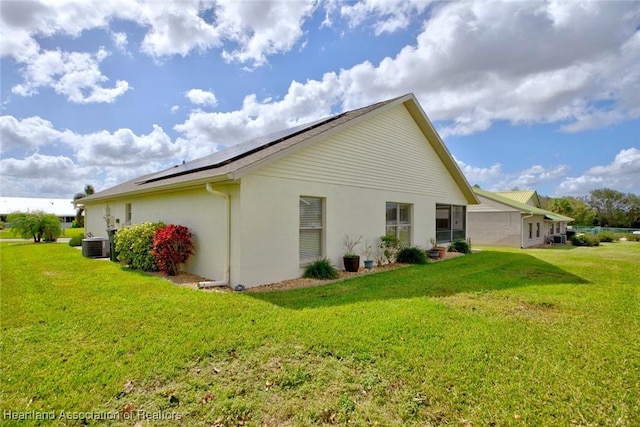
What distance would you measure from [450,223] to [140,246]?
12908mm

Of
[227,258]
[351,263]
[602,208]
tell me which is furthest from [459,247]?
[602,208]

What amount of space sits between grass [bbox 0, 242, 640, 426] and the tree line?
49.6m

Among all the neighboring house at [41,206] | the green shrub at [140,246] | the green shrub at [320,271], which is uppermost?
the neighboring house at [41,206]

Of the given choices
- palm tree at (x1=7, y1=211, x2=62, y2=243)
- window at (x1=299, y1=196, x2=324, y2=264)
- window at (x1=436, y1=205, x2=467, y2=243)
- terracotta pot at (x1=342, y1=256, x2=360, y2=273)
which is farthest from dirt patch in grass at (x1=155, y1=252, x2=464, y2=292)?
palm tree at (x1=7, y1=211, x2=62, y2=243)

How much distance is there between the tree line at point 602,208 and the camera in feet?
148

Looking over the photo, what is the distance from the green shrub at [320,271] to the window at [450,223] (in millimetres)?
7443

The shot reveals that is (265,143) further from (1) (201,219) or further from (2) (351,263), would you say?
(2) (351,263)

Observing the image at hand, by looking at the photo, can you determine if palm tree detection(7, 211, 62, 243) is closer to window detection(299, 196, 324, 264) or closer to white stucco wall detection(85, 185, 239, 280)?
white stucco wall detection(85, 185, 239, 280)

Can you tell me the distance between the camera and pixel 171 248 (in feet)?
25.2

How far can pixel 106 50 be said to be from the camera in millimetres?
8938

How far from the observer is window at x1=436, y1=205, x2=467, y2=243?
45.2ft

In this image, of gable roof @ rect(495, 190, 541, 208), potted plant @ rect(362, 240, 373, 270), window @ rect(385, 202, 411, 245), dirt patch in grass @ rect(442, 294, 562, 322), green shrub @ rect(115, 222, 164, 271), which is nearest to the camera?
dirt patch in grass @ rect(442, 294, 562, 322)

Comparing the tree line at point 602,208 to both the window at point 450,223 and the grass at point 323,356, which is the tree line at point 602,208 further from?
the grass at point 323,356

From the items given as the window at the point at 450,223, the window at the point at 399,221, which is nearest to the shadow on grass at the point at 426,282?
the window at the point at 399,221
